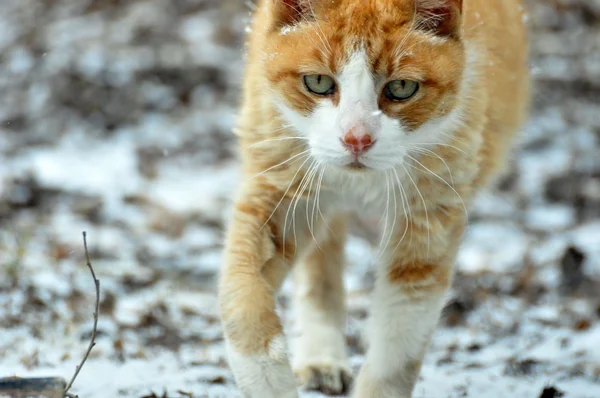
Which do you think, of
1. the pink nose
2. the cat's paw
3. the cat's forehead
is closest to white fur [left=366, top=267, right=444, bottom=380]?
the cat's paw

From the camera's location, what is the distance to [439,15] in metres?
2.82

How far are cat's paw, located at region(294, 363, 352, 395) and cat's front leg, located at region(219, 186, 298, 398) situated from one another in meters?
0.65

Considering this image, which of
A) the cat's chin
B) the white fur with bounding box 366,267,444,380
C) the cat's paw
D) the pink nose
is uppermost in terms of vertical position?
the pink nose

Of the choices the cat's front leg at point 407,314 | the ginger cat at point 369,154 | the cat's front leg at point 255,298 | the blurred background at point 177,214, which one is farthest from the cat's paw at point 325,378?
the cat's front leg at point 255,298

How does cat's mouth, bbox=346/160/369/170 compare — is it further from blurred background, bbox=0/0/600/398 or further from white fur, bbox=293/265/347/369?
white fur, bbox=293/265/347/369

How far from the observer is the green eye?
2732 millimetres

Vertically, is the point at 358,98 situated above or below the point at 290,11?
below

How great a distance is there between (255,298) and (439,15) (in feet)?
3.57

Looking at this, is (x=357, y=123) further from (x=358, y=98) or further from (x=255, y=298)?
(x=255, y=298)

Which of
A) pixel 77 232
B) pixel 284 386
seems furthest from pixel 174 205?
pixel 284 386

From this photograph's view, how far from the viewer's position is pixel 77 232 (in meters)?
5.07

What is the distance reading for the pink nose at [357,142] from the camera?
259 cm

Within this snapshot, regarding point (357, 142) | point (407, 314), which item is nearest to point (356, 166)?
point (357, 142)

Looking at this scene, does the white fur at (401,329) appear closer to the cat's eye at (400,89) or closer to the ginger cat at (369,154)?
the ginger cat at (369,154)
